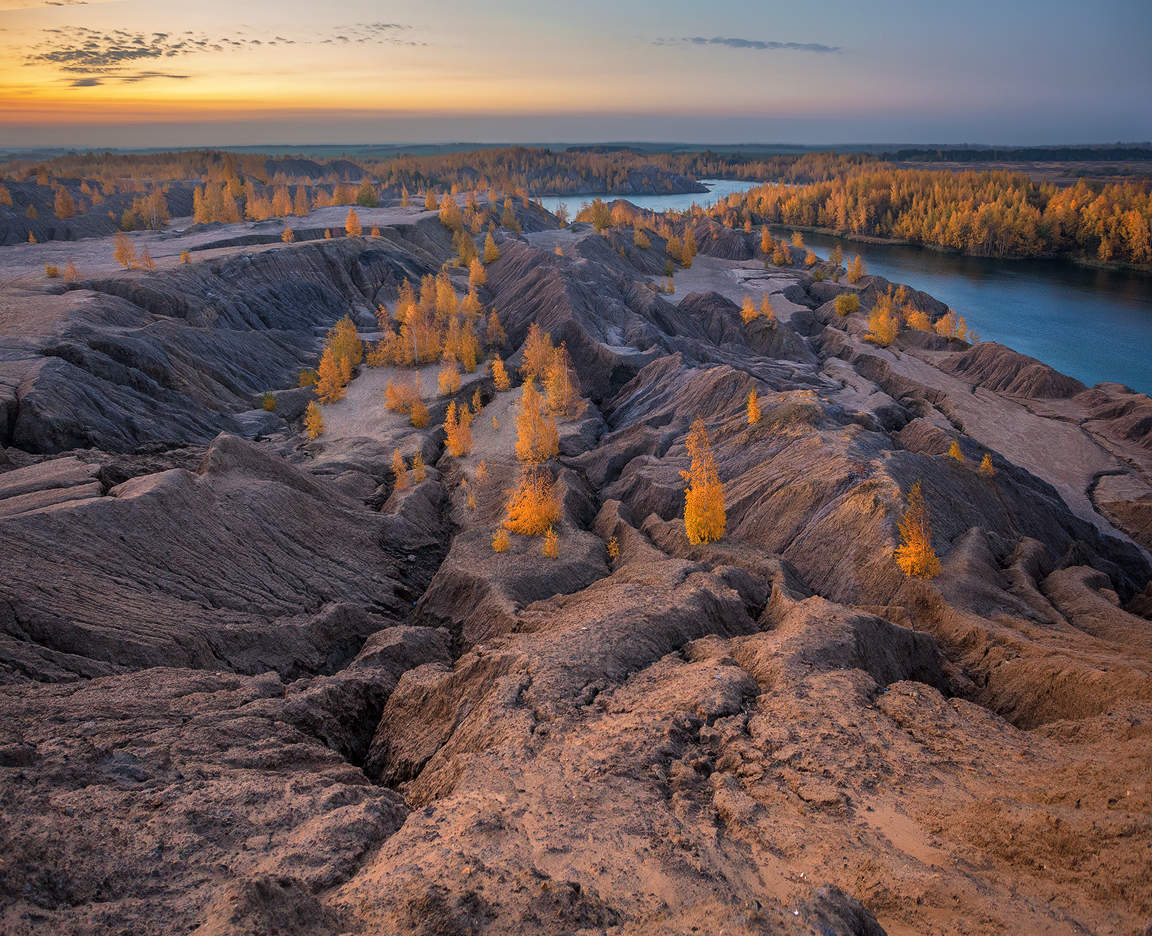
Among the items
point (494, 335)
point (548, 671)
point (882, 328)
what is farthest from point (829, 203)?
point (548, 671)

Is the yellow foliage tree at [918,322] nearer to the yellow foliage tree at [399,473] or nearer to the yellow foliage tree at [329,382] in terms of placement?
Result: the yellow foliage tree at [329,382]

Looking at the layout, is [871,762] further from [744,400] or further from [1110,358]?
[1110,358]

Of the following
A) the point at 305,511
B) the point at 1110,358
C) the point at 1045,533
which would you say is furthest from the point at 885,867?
the point at 1110,358

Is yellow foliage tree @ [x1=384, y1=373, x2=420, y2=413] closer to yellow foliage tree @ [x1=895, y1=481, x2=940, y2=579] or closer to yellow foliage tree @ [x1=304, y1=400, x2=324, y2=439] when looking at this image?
yellow foliage tree @ [x1=304, y1=400, x2=324, y2=439]

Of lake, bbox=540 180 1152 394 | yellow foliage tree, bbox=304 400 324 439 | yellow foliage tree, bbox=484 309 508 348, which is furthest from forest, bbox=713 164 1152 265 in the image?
yellow foliage tree, bbox=304 400 324 439

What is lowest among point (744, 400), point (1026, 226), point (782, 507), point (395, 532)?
point (395, 532)

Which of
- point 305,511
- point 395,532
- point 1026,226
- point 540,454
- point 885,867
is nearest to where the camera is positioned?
point 885,867
